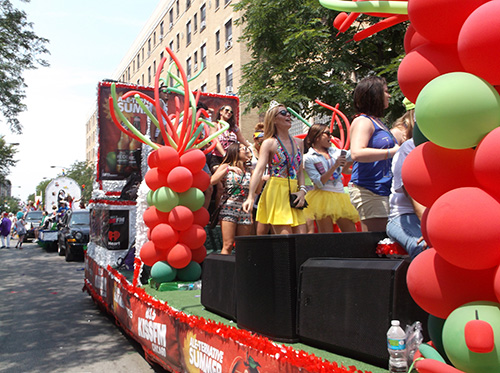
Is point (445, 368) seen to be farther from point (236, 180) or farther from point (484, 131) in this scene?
point (236, 180)

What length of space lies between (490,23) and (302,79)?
12324 millimetres

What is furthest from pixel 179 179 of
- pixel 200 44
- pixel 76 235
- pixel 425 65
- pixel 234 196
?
pixel 200 44

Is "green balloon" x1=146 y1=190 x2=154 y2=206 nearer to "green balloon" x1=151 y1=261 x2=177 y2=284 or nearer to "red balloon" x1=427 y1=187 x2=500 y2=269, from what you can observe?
"green balloon" x1=151 y1=261 x2=177 y2=284

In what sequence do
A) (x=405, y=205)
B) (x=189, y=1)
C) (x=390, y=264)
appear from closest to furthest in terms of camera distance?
(x=390, y=264) → (x=405, y=205) → (x=189, y=1)

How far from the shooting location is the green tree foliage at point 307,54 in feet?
44.2

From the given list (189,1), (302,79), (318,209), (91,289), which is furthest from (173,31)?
(318,209)

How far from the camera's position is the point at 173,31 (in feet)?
137

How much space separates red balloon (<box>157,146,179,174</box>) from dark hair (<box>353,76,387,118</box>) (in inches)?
104

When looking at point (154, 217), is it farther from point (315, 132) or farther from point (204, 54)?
point (204, 54)

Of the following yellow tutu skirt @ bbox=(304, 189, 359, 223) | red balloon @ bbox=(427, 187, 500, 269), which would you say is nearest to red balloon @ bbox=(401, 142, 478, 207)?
red balloon @ bbox=(427, 187, 500, 269)

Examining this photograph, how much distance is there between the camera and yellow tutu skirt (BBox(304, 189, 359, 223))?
461 cm

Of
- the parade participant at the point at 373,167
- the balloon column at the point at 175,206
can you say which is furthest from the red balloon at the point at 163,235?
the parade participant at the point at 373,167

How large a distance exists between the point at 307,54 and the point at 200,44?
2332 centimetres

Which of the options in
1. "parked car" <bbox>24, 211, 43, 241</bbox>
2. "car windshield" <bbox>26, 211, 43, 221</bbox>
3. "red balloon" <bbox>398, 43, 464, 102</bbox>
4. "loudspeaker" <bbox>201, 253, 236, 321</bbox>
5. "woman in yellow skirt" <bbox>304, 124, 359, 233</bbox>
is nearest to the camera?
"red balloon" <bbox>398, 43, 464, 102</bbox>
